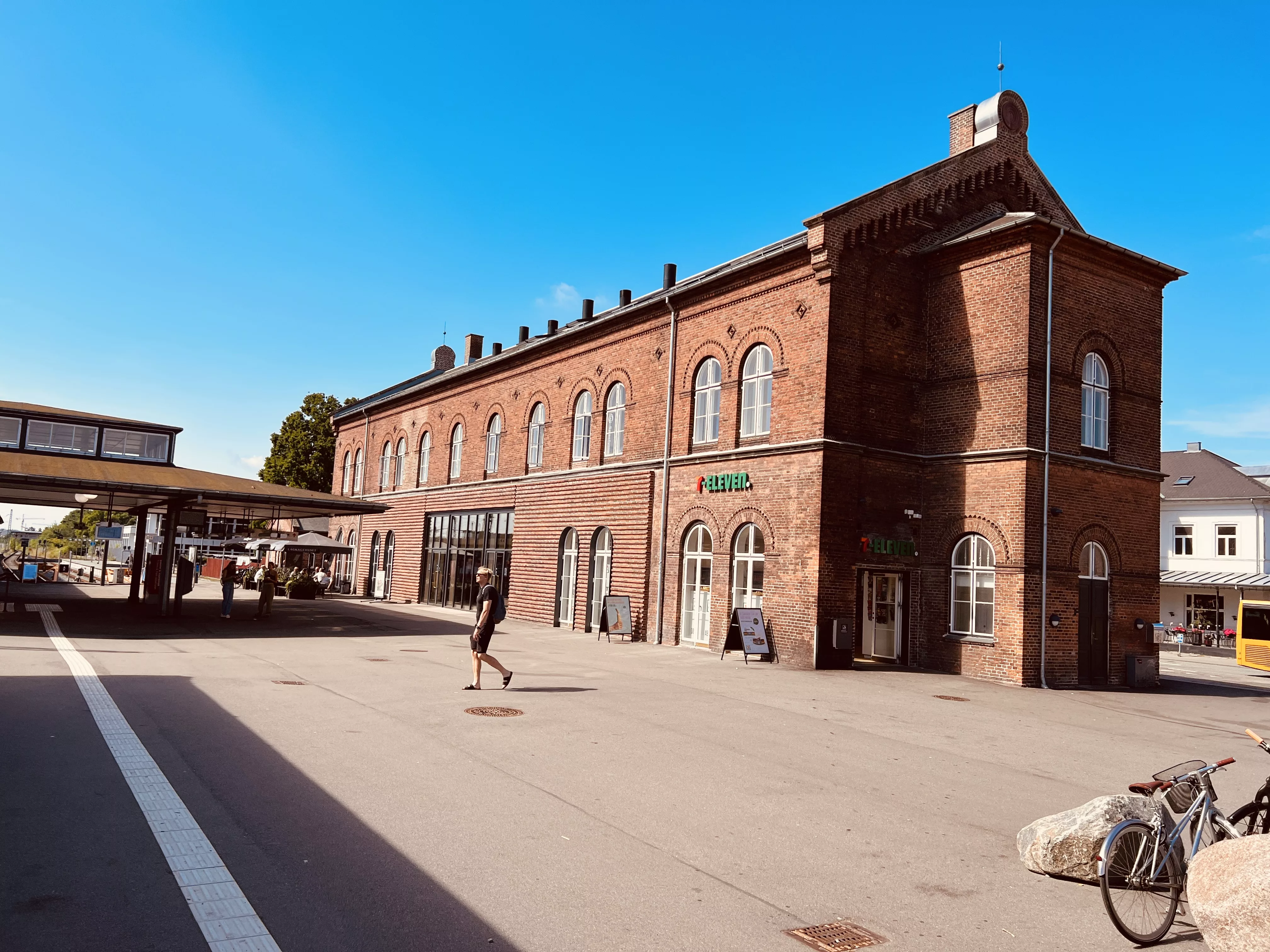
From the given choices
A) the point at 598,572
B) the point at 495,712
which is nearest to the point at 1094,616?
the point at 598,572

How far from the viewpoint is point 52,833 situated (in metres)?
5.93

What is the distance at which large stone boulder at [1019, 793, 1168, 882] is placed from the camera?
5938 mm

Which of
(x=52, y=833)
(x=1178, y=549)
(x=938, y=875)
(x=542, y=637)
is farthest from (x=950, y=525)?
(x=1178, y=549)

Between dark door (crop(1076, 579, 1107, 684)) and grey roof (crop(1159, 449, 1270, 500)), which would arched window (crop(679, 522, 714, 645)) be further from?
grey roof (crop(1159, 449, 1270, 500))

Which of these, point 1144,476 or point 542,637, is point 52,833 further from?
point 1144,476

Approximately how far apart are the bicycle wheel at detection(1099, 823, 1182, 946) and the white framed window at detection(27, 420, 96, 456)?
33270 millimetres

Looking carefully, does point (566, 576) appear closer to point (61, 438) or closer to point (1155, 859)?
point (61, 438)

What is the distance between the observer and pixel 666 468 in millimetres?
23406

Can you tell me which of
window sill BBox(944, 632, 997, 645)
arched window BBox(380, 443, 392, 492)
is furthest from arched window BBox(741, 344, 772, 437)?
arched window BBox(380, 443, 392, 492)

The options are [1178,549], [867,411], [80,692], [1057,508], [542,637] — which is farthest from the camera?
[1178,549]

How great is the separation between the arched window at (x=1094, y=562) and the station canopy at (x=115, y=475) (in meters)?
18.7

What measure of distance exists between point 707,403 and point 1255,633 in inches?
895

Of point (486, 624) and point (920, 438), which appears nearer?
point (486, 624)

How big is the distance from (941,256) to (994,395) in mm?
3632
